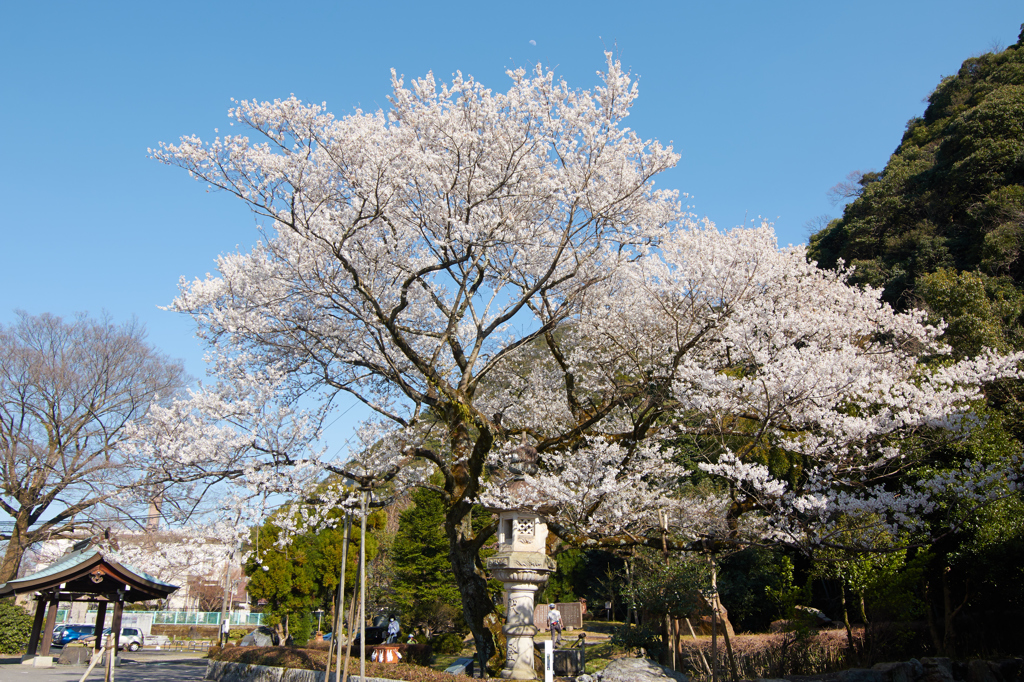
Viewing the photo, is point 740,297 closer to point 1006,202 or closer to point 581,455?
point 581,455

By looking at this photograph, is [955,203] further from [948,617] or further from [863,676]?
[863,676]

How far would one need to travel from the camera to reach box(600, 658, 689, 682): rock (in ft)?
27.8

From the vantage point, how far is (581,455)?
28.7 ft

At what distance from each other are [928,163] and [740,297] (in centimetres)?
2203

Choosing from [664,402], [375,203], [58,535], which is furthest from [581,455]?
[58,535]

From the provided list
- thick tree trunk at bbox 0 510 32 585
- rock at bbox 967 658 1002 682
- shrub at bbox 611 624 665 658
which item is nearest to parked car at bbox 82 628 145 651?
thick tree trunk at bbox 0 510 32 585

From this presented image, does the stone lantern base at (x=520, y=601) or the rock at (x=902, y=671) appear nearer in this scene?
the rock at (x=902, y=671)

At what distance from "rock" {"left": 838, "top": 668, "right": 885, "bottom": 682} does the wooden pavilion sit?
14.7 m

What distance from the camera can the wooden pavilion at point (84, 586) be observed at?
1482cm

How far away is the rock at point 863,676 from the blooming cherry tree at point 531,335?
2148mm

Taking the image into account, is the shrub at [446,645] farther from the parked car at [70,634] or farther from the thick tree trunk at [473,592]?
the parked car at [70,634]

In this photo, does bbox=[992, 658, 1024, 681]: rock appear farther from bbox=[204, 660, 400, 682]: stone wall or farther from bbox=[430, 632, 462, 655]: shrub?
bbox=[430, 632, 462, 655]: shrub

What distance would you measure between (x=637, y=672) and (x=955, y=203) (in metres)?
22.4

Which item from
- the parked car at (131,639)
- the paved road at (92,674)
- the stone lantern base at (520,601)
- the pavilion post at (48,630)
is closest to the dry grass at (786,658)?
the stone lantern base at (520,601)
